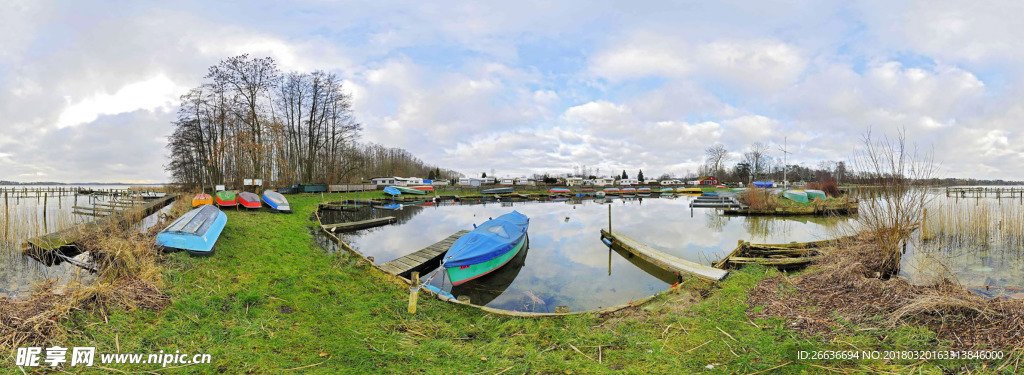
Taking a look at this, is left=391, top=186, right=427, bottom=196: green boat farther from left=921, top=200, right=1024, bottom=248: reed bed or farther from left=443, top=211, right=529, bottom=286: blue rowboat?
left=921, top=200, right=1024, bottom=248: reed bed

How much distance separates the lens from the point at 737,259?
10352 millimetres

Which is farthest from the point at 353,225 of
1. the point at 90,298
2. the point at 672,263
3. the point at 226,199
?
the point at 672,263

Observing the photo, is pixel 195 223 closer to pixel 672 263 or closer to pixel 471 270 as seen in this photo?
pixel 471 270

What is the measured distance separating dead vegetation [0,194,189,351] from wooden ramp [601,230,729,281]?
37.5ft

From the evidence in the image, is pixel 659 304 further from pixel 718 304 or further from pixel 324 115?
pixel 324 115

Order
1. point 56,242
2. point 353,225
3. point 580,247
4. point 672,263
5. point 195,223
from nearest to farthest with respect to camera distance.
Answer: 1. point 195,223
2. point 56,242
3. point 672,263
4. point 580,247
5. point 353,225

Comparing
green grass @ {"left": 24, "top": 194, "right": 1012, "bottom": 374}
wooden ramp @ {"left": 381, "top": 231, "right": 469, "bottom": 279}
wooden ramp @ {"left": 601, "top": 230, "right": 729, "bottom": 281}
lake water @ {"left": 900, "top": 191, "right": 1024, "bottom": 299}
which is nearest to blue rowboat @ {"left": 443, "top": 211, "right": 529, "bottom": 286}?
wooden ramp @ {"left": 381, "top": 231, "right": 469, "bottom": 279}

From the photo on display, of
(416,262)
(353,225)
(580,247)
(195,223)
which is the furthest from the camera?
(353,225)

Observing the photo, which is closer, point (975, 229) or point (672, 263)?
point (672, 263)

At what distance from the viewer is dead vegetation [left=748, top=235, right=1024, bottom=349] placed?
4.00 metres

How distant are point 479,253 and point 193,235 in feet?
23.3

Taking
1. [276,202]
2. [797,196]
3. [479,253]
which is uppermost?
[276,202]

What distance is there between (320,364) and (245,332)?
5.28 feet

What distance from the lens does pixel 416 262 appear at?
38.3 ft
